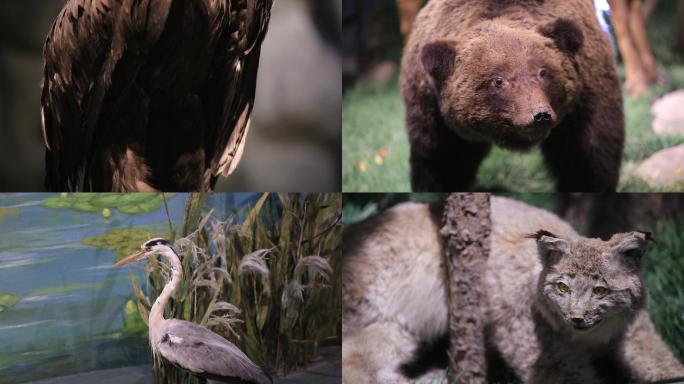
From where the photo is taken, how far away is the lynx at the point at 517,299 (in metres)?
3.21

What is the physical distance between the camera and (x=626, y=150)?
3.37 m

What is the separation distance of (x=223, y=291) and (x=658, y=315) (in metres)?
1.92

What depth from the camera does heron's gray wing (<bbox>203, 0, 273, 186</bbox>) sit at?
2.70 meters

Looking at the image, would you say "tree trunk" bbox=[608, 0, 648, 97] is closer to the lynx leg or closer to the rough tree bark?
the rough tree bark

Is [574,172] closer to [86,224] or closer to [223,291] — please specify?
[223,291]

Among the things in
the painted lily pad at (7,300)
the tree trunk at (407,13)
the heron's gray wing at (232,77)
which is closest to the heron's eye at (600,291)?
the tree trunk at (407,13)

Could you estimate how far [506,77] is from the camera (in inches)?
117

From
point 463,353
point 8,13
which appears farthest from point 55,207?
point 463,353

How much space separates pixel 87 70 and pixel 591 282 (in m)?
2.16

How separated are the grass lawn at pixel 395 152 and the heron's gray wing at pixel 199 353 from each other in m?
0.90

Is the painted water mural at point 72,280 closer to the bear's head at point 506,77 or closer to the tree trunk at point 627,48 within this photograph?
the bear's head at point 506,77

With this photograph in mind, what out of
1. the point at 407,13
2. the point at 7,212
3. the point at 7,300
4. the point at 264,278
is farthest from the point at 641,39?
the point at 7,300

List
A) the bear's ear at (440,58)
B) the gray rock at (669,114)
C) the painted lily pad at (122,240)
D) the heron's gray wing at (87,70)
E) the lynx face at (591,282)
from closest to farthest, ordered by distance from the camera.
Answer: the heron's gray wing at (87,70)
the painted lily pad at (122,240)
the bear's ear at (440,58)
the lynx face at (591,282)
the gray rock at (669,114)

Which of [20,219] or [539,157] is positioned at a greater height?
[539,157]
